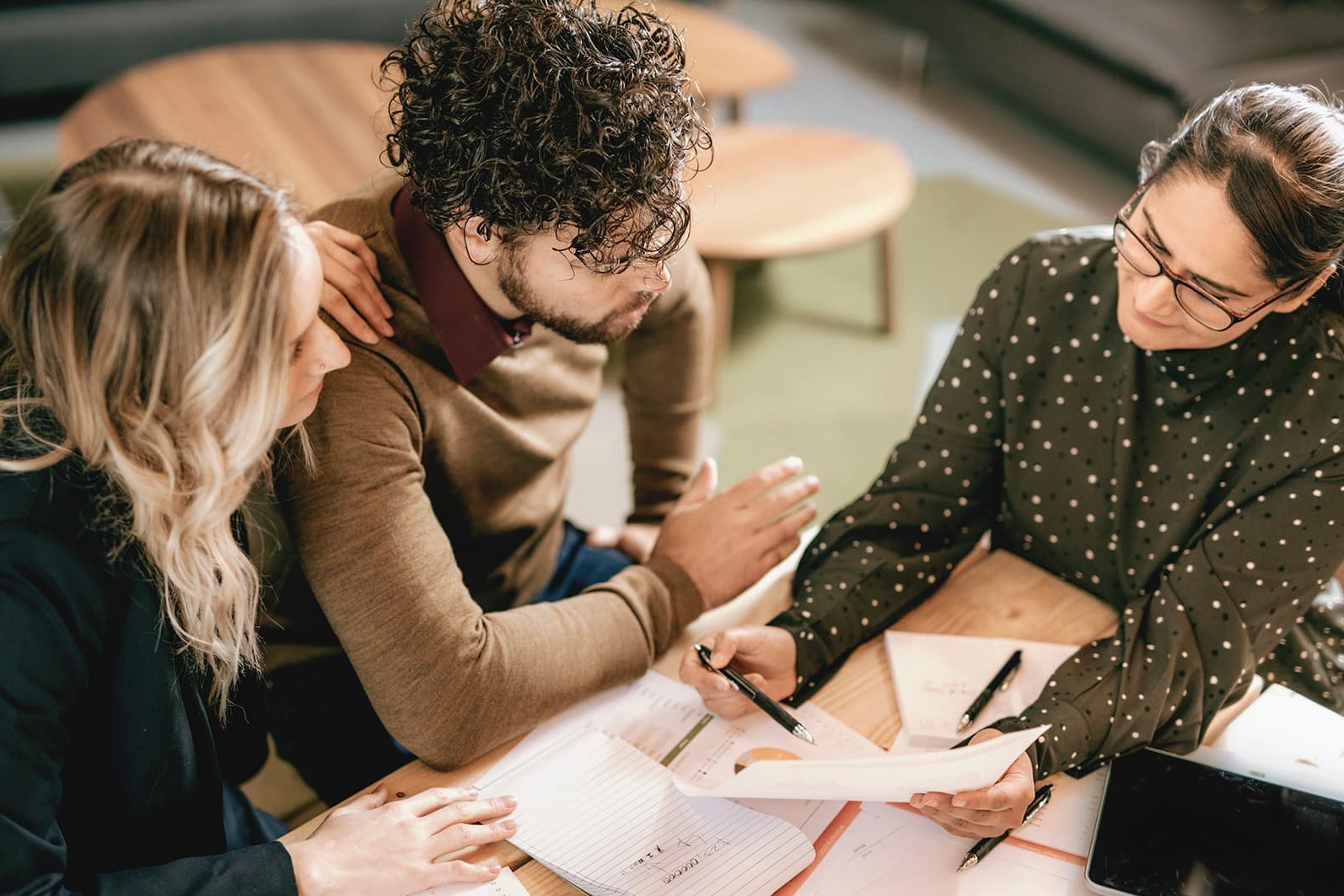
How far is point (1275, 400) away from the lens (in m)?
1.11

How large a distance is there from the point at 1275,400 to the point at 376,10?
134 inches

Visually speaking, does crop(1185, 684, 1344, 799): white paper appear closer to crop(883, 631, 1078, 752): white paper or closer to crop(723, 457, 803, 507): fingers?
crop(883, 631, 1078, 752): white paper

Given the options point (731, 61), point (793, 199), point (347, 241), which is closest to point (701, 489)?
point (347, 241)

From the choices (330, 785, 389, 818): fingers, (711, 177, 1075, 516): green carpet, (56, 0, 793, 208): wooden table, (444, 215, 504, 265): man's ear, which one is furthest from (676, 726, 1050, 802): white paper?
(56, 0, 793, 208): wooden table

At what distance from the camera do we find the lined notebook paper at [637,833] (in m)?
0.94

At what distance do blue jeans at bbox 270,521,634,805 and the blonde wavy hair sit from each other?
449 millimetres

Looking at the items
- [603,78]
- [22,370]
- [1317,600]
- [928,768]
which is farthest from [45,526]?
[1317,600]

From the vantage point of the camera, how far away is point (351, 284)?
1062mm

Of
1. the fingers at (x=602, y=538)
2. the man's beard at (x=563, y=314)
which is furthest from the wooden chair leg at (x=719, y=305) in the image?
the man's beard at (x=563, y=314)

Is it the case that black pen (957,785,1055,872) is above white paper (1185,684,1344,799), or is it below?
below

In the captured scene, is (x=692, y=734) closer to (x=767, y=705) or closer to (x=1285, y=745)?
(x=767, y=705)

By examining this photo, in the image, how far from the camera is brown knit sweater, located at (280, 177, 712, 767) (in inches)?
40.0

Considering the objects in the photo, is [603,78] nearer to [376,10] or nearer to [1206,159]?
[1206,159]

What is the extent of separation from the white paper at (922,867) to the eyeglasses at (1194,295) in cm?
52
